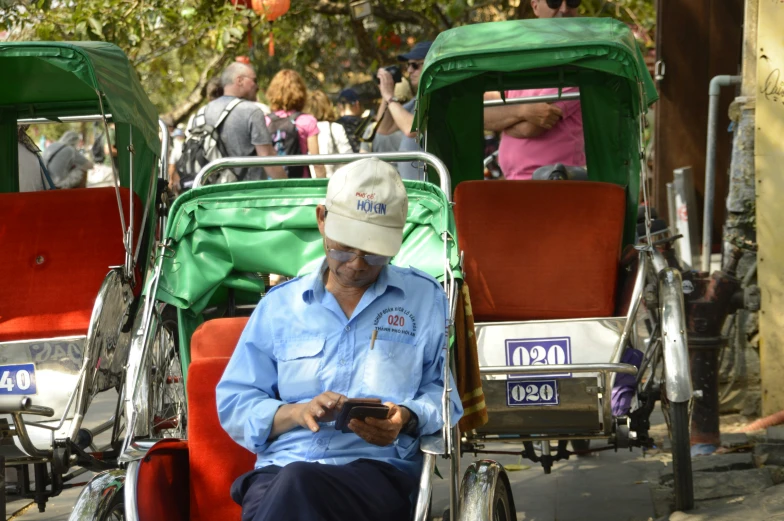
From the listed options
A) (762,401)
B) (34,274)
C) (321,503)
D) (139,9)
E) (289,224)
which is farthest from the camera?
(139,9)

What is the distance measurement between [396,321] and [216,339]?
3.10 ft

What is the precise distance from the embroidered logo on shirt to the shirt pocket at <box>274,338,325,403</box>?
0.62 ft

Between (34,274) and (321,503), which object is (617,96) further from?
(321,503)

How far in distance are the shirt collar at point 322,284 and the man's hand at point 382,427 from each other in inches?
17.1

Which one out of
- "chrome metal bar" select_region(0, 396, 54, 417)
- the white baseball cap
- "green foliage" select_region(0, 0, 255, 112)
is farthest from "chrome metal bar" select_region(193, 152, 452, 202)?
"green foliage" select_region(0, 0, 255, 112)

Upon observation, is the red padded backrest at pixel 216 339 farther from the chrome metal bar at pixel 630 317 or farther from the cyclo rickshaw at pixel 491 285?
the chrome metal bar at pixel 630 317

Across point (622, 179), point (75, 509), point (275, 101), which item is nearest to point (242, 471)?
point (75, 509)

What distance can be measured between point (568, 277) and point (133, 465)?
8.86 ft

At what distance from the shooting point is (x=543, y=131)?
660cm

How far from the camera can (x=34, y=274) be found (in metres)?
6.00

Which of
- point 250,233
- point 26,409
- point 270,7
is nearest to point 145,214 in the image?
point 250,233

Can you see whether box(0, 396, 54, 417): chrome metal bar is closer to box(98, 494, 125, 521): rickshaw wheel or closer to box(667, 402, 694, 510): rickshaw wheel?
box(98, 494, 125, 521): rickshaw wheel

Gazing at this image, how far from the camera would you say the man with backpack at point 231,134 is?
8656 millimetres

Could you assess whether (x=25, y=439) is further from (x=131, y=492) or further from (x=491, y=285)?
(x=491, y=285)
